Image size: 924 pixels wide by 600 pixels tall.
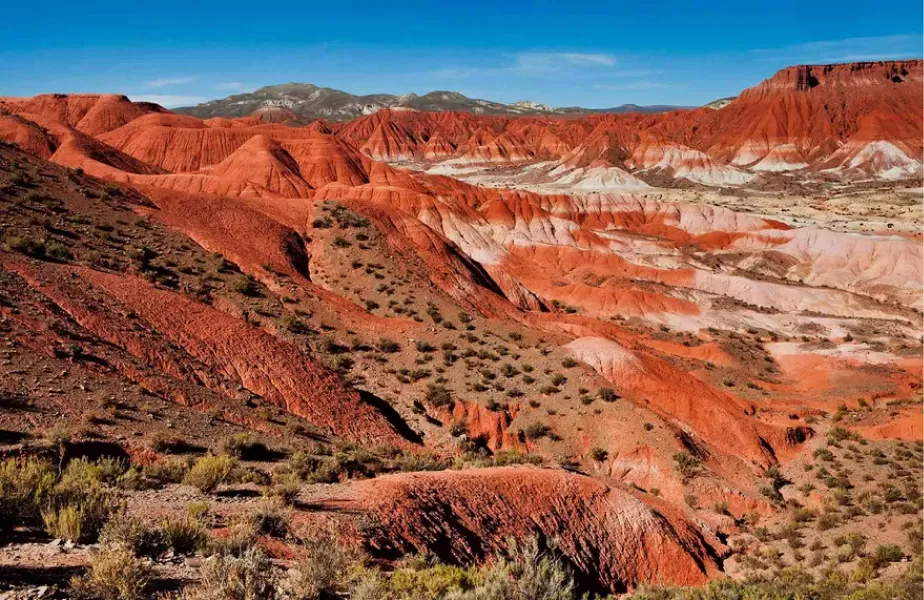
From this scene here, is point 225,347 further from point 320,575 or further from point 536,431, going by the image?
point 320,575

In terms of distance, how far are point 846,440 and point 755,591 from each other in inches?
776

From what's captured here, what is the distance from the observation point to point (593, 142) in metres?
173

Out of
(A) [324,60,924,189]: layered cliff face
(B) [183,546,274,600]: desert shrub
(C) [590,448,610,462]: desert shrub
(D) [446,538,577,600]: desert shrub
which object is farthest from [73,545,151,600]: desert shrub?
(A) [324,60,924,189]: layered cliff face

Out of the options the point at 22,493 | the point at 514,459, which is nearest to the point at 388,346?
the point at 514,459

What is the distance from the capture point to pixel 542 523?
1378 centimetres

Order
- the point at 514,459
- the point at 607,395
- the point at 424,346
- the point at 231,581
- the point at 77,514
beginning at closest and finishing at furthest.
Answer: the point at 231,581 < the point at 77,514 < the point at 514,459 < the point at 607,395 < the point at 424,346

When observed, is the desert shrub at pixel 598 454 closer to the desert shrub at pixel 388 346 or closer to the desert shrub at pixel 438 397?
the desert shrub at pixel 438 397

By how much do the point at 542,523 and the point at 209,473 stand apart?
7235mm

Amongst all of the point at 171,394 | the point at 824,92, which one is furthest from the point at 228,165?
the point at 824,92

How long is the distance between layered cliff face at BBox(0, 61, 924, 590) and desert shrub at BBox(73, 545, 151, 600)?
4.85m

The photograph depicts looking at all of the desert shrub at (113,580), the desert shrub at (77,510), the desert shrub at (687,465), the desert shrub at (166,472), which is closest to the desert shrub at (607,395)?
the desert shrub at (687,465)

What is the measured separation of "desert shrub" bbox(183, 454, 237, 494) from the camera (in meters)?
10.6

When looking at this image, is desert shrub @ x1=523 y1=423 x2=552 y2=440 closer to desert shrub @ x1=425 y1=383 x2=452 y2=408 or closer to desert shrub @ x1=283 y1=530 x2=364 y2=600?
desert shrub @ x1=425 y1=383 x2=452 y2=408

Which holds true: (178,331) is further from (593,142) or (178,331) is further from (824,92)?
(824,92)
